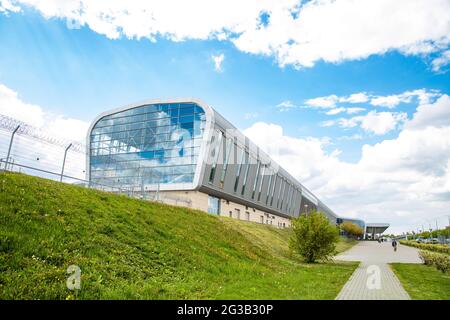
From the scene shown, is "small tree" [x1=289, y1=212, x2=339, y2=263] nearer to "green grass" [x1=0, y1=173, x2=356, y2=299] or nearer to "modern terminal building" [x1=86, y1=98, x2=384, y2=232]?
"green grass" [x1=0, y1=173, x2=356, y2=299]

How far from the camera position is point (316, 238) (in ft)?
80.0

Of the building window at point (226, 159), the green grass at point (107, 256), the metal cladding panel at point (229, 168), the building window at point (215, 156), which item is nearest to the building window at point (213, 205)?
the metal cladding panel at point (229, 168)

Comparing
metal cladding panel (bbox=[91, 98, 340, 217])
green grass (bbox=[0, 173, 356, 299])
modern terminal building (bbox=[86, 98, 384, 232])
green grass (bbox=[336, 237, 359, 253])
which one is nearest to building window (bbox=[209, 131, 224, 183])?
modern terminal building (bbox=[86, 98, 384, 232])

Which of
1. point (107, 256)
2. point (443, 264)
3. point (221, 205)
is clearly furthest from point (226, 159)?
point (107, 256)

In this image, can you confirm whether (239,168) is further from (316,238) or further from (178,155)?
(316,238)

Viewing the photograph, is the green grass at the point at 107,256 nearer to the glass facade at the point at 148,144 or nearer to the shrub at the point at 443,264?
the shrub at the point at 443,264

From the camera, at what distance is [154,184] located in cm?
4284

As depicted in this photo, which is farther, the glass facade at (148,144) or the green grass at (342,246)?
the green grass at (342,246)

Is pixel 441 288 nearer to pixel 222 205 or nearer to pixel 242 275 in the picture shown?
pixel 242 275

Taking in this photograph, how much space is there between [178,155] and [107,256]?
3202 cm

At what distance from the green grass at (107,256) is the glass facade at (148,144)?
81.0 ft

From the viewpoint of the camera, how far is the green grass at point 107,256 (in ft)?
26.1
